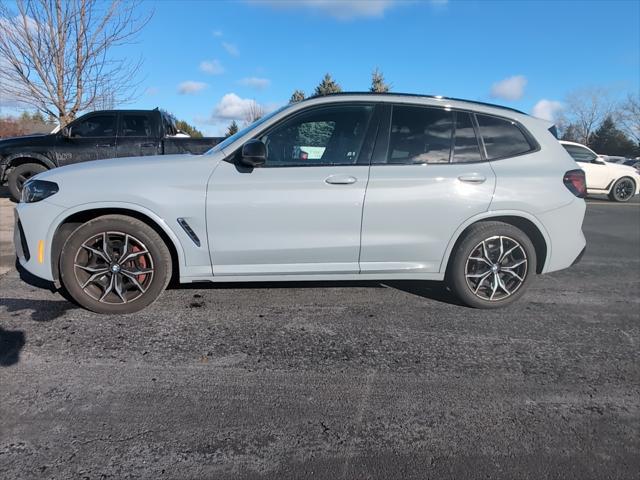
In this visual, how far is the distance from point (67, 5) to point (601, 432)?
1320cm

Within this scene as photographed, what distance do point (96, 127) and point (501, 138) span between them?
8.47m

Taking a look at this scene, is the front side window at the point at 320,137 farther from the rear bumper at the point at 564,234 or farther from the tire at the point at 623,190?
the tire at the point at 623,190

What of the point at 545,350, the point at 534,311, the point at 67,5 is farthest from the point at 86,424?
the point at 67,5

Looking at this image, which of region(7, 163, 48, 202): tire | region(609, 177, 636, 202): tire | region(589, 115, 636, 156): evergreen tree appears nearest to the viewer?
region(7, 163, 48, 202): tire

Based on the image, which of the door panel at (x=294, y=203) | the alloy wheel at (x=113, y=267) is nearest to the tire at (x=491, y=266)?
the door panel at (x=294, y=203)

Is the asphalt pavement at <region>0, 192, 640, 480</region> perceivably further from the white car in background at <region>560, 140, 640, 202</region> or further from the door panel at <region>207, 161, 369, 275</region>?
the white car in background at <region>560, 140, 640, 202</region>

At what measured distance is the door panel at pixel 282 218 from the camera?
11.3 ft

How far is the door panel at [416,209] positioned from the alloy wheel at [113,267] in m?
1.84

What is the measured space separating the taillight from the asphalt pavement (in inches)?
43.1

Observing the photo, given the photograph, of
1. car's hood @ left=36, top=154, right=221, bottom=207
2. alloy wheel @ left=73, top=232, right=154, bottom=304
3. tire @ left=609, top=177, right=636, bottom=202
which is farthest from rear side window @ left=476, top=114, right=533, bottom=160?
tire @ left=609, top=177, right=636, bottom=202

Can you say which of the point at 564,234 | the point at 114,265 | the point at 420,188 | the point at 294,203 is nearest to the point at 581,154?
the point at 564,234

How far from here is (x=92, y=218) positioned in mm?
3594

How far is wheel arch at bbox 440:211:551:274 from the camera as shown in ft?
12.4

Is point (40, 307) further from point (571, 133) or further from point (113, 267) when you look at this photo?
point (571, 133)
